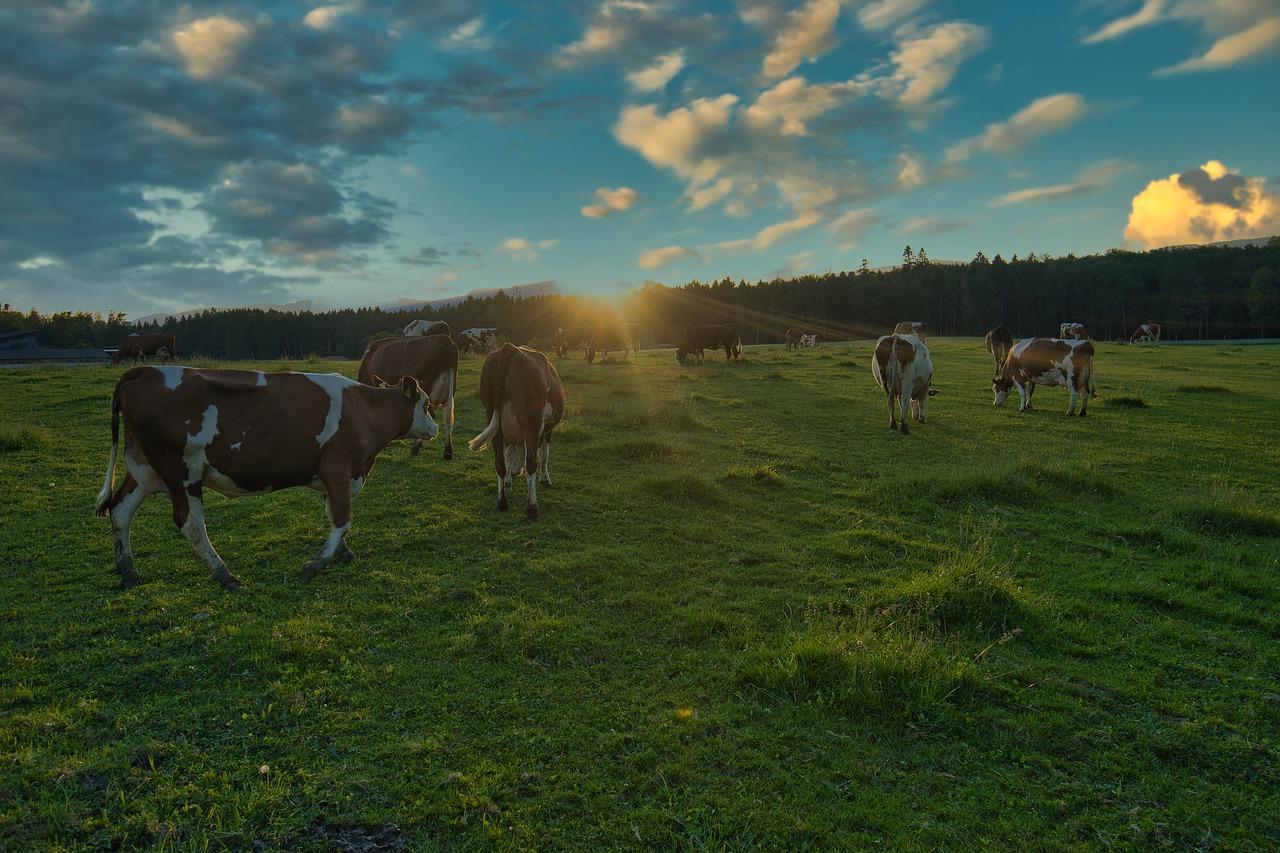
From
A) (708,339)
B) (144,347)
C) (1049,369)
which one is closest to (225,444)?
(1049,369)

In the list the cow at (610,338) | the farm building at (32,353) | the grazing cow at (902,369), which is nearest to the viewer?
the grazing cow at (902,369)

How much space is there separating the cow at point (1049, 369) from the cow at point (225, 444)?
740 inches

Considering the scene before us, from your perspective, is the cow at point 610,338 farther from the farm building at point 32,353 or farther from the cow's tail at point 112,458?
the farm building at point 32,353

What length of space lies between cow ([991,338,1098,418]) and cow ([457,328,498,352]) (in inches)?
1116

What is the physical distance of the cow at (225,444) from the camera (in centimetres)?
→ 588

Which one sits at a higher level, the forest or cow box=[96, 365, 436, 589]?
the forest

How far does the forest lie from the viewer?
88.8 m

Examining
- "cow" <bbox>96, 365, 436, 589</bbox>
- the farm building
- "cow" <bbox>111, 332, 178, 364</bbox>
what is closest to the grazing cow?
"cow" <bbox>96, 365, 436, 589</bbox>

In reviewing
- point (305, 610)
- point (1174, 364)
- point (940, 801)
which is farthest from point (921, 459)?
point (1174, 364)

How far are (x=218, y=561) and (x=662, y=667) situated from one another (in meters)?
4.46

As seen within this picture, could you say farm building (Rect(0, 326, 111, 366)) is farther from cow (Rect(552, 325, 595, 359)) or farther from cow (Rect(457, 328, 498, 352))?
cow (Rect(552, 325, 595, 359))

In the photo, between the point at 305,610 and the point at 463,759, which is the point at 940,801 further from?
the point at 305,610

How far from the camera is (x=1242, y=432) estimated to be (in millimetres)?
15281

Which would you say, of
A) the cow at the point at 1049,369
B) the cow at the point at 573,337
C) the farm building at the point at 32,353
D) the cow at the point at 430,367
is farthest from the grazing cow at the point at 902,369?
the farm building at the point at 32,353
